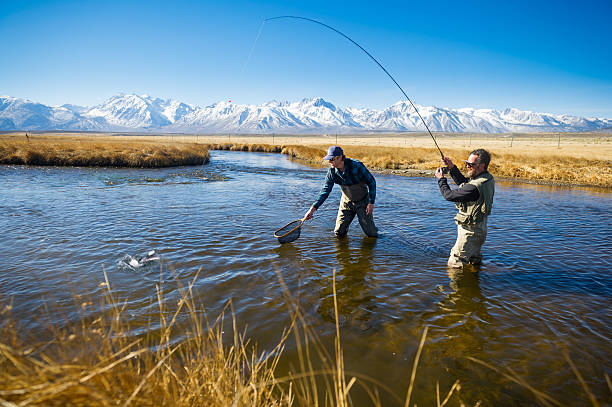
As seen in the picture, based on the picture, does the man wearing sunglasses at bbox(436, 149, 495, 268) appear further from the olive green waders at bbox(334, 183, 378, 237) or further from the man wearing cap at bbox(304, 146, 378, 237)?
the olive green waders at bbox(334, 183, 378, 237)

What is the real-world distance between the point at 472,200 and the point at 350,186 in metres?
2.90

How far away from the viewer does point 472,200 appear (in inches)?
225

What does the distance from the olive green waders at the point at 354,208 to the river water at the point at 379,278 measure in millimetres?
414

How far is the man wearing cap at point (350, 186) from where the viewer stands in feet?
24.8

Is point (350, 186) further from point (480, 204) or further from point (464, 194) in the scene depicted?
point (480, 204)

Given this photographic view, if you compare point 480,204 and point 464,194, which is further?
point 480,204

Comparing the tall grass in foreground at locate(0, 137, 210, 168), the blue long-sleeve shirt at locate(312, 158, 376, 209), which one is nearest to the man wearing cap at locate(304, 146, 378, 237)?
the blue long-sleeve shirt at locate(312, 158, 376, 209)

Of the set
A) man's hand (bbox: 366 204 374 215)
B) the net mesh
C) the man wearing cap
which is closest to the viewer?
the man wearing cap

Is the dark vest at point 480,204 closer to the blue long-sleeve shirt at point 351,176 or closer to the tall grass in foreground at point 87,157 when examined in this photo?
the blue long-sleeve shirt at point 351,176

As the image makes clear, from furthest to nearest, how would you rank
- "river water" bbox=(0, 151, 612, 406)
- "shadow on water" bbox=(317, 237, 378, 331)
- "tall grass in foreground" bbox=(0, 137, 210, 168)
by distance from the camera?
"tall grass in foreground" bbox=(0, 137, 210, 168) → "shadow on water" bbox=(317, 237, 378, 331) → "river water" bbox=(0, 151, 612, 406)

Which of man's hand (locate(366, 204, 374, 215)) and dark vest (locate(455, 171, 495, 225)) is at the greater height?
dark vest (locate(455, 171, 495, 225))

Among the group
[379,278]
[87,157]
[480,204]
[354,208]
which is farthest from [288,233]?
[87,157]

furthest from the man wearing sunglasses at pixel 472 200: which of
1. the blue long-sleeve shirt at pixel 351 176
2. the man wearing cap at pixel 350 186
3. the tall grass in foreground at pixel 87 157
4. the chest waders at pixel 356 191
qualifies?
the tall grass in foreground at pixel 87 157

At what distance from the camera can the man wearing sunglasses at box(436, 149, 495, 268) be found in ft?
18.5
